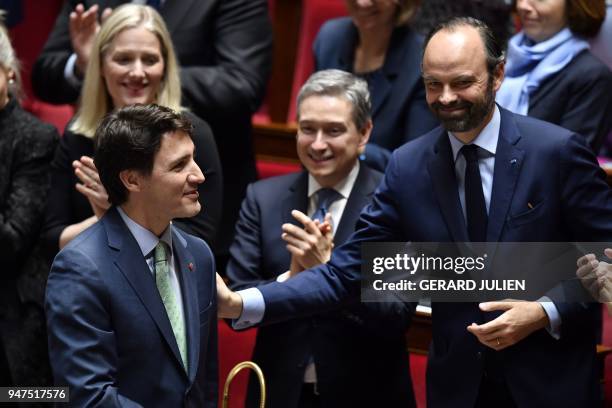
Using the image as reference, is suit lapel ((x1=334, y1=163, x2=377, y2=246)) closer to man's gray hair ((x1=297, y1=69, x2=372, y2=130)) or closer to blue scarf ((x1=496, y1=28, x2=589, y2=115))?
man's gray hair ((x1=297, y1=69, x2=372, y2=130))

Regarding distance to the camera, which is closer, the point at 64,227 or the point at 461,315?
the point at 461,315

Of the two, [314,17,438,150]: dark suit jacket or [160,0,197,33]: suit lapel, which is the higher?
[160,0,197,33]: suit lapel

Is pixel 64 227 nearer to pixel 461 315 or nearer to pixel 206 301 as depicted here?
pixel 206 301

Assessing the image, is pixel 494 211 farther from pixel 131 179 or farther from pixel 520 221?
pixel 131 179

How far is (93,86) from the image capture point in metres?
1.59

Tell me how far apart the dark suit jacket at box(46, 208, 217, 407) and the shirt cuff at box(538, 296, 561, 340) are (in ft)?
1.23

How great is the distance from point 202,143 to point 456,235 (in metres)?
0.42

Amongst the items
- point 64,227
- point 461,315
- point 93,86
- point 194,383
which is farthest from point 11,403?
point 461,315

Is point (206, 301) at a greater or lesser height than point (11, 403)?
greater

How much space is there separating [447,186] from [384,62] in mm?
539

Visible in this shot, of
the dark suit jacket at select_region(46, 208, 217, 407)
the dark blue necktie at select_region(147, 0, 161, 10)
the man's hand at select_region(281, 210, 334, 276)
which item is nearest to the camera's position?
the dark suit jacket at select_region(46, 208, 217, 407)

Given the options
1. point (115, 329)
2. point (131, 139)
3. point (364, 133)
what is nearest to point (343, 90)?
point (364, 133)

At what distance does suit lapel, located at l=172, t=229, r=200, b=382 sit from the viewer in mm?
1144

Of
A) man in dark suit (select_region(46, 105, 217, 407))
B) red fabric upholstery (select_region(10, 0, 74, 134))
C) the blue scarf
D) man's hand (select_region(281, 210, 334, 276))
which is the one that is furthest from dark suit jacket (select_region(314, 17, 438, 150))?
red fabric upholstery (select_region(10, 0, 74, 134))
